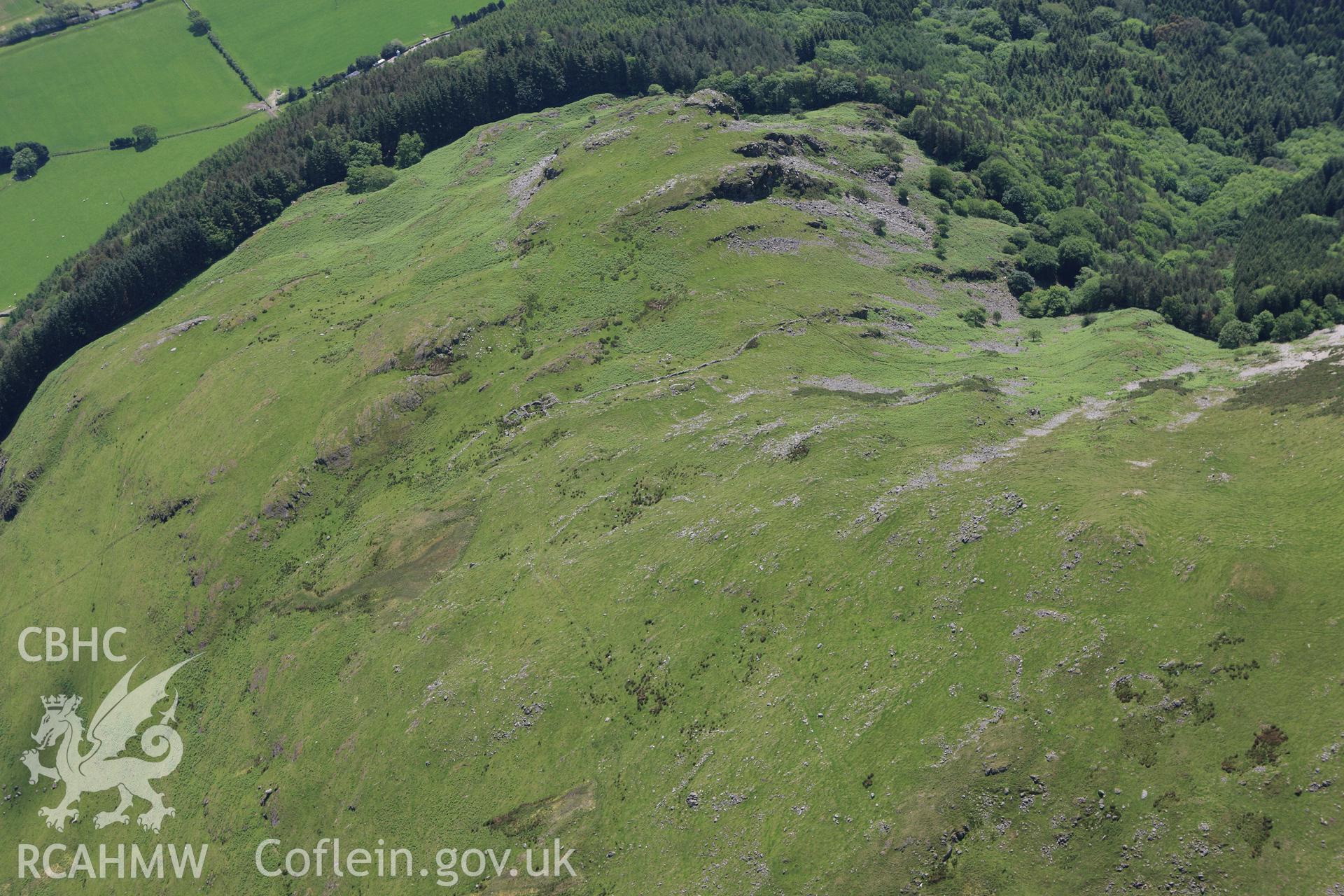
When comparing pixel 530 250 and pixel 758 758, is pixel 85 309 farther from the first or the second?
pixel 758 758

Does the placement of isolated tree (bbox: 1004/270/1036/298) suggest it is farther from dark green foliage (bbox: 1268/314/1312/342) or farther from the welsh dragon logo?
the welsh dragon logo

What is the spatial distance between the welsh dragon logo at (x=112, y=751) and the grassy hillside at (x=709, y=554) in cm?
245

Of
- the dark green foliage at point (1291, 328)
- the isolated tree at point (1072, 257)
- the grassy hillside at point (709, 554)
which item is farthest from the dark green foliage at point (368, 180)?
the dark green foliage at point (1291, 328)

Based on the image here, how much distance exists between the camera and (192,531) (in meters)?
113

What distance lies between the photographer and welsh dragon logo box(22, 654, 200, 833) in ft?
307

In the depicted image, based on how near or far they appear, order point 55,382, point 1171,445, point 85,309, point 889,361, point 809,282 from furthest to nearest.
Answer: point 85,309, point 55,382, point 809,282, point 889,361, point 1171,445

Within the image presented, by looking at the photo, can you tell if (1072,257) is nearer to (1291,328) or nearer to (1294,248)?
(1294,248)

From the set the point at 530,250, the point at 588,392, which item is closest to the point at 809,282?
the point at 588,392

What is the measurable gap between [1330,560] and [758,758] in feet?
140

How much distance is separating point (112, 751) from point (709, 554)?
264ft

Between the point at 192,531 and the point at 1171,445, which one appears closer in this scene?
the point at 1171,445

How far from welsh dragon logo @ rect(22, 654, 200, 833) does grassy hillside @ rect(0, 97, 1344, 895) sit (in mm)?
2453

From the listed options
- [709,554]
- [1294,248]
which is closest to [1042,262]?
[1294,248]

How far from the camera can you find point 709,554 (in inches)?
3009
